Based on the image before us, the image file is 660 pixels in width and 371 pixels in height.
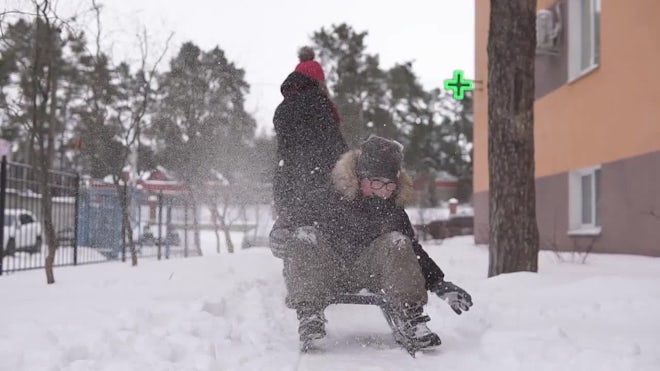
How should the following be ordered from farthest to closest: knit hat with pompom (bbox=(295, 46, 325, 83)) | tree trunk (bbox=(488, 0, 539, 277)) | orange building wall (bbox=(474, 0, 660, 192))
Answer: orange building wall (bbox=(474, 0, 660, 192)) < tree trunk (bbox=(488, 0, 539, 277)) < knit hat with pompom (bbox=(295, 46, 325, 83))

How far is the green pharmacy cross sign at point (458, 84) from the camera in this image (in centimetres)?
1470

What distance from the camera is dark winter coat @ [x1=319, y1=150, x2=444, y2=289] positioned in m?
3.75

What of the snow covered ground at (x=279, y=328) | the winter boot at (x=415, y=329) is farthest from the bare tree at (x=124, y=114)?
the winter boot at (x=415, y=329)

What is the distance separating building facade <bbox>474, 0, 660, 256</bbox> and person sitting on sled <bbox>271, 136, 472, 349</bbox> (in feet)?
19.8

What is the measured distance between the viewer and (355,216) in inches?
149

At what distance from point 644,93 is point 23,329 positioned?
8400mm

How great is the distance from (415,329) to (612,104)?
7.72 metres

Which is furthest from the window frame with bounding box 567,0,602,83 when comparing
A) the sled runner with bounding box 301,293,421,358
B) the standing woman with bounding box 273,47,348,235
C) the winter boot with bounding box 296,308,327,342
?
the winter boot with bounding box 296,308,327,342

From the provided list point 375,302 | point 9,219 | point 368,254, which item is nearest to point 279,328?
point 375,302

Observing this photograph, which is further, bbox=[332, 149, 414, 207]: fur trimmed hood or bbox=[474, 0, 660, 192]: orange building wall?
bbox=[474, 0, 660, 192]: orange building wall

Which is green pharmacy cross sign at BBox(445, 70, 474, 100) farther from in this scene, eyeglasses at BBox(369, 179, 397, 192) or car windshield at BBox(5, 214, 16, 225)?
eyeglasses at BBox(369, 179, 397, 192)

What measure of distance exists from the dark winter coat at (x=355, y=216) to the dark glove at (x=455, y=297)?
0.85 feet

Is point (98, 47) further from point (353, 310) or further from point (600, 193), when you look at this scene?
point (600, 193)

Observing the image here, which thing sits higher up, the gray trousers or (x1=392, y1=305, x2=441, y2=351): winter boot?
the gray trousers
